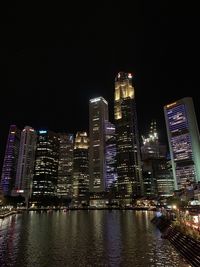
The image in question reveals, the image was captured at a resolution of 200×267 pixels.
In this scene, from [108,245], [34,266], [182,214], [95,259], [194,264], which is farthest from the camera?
[182,214]

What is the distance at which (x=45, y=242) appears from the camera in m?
40.6

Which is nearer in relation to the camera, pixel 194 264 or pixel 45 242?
pixel 194 264

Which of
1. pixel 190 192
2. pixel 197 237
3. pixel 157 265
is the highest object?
pixel 190 192

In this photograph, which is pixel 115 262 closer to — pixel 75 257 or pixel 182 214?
pixel 75 257

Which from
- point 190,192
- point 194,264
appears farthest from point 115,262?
point 190,192

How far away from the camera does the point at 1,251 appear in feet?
110

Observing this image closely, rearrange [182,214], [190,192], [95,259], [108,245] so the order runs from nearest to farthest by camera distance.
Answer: [95,259] → [108,245] → [182,214] → [190,192]

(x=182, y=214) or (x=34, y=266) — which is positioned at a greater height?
(x=182, y=214)

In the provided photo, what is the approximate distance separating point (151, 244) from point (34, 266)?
19.9 meters

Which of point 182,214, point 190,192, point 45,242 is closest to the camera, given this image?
point 45,242

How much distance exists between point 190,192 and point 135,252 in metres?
108

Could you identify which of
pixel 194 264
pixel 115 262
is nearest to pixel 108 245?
pixel 115 262

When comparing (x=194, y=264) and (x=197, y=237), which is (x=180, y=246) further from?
(x=194, y=264)

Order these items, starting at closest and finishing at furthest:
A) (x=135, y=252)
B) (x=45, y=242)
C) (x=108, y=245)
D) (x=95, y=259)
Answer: (x=95, y=259) < (x=135, y=252) < (x=108, y=245) < (x=45, y=242)
